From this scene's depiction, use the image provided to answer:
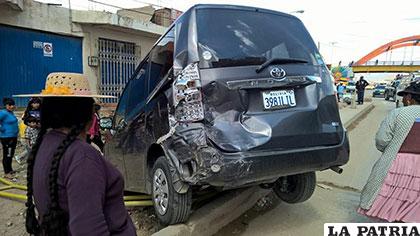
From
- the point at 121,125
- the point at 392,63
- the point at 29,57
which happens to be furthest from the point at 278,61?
the point at 392,63

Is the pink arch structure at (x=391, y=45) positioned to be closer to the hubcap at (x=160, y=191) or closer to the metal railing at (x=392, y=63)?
the metal railing at (x=392, y=63)

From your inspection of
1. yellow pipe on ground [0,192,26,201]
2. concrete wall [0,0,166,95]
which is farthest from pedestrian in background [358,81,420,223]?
concrete wall [0,0,166,95]

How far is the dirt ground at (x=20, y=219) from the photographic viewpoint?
3559 millimetres

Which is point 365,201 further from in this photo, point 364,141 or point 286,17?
point 364,141

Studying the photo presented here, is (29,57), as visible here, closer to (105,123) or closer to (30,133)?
(30,133)

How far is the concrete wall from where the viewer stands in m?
9.98

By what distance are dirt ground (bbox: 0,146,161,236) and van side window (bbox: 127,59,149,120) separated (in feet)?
3.59

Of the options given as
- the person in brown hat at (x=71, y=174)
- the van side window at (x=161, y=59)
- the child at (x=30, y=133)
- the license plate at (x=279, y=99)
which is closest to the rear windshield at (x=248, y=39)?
the license plate at (x=279, y=99)

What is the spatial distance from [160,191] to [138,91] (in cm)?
117

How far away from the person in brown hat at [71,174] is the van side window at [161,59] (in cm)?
157

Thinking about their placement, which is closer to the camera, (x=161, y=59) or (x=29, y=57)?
(x=161, y=59)

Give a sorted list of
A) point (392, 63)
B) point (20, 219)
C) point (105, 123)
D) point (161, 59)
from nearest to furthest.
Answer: point (161, 59) → point (20, 219) → point (105, 123) → point (392, 63)

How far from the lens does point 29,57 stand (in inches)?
413

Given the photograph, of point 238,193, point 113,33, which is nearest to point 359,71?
point 113,33
